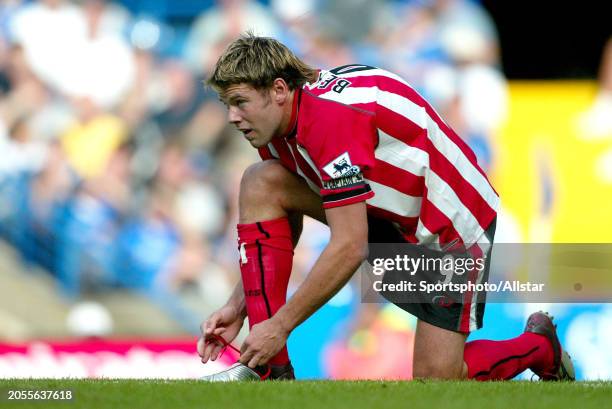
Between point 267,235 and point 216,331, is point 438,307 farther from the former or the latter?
point 216,331

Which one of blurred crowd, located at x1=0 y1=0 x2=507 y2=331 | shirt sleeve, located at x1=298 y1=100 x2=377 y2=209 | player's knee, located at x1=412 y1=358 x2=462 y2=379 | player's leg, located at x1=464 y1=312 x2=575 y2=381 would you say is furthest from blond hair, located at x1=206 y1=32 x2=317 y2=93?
blurred crowd, located at x1=0 y1=0 x2=507 y2=331

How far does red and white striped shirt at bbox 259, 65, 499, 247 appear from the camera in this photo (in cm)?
374

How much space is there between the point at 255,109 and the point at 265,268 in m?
0.56

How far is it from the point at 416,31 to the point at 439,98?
495 millimetres

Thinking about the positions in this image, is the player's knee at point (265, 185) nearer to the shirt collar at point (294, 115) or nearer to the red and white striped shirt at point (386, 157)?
the red and white striped shirt at point (386, 157)

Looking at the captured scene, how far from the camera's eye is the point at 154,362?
7.50 metres

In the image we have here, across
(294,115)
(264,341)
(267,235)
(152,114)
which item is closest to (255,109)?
(294,115)

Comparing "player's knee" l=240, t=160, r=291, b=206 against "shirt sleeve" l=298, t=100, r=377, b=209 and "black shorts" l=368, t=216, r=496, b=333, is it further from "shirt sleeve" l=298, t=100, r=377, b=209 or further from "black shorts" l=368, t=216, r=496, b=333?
"black shorts" l=368, t=216, r=496, b=333

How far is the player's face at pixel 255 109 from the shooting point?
388cm

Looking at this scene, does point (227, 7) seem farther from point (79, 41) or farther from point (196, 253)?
point (196, 253)

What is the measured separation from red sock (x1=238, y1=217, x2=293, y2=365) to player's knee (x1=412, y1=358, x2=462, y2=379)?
55cm

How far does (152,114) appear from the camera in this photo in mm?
7695

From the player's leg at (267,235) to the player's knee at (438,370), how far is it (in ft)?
1.78

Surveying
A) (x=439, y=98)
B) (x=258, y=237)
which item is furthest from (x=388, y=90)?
(x=439, y=98)
